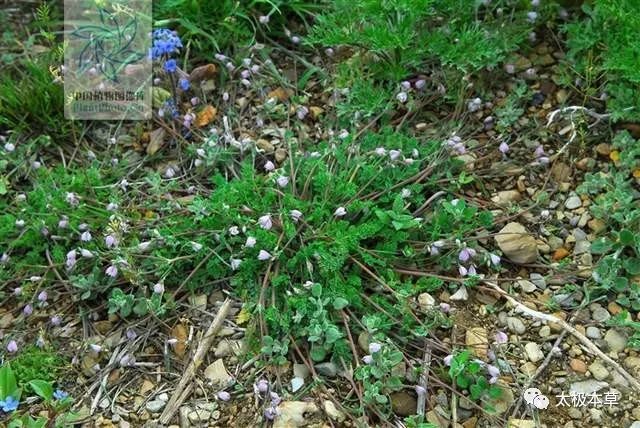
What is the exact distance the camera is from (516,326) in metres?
2.68

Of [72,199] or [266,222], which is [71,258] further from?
[266,222]

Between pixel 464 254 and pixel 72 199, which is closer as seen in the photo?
pixel 464 254

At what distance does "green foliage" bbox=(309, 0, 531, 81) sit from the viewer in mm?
3059

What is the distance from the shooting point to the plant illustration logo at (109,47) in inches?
136

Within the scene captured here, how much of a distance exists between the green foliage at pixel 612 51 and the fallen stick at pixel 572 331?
2.85ft

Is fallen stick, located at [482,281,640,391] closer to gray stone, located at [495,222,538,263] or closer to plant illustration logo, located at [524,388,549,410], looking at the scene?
gray stone, located at [495,222,538,263]

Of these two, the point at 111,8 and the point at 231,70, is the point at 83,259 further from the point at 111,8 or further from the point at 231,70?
the point at 111,8

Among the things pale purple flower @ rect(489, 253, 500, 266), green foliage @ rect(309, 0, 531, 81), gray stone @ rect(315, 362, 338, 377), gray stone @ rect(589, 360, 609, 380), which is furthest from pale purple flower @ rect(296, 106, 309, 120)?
gray stone @ rect(589, 360, 609, 380)

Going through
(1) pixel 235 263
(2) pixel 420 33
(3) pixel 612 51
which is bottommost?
(1) pixel 235 263

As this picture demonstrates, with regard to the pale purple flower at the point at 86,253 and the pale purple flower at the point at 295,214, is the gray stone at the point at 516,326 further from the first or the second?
the pale purple flower at the point at 86,253

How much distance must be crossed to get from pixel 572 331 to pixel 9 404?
6.08 feet

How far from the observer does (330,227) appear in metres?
2.73

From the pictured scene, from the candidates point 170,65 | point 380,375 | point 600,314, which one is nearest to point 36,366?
point 380,375

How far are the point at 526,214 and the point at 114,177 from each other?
1.63 meters
